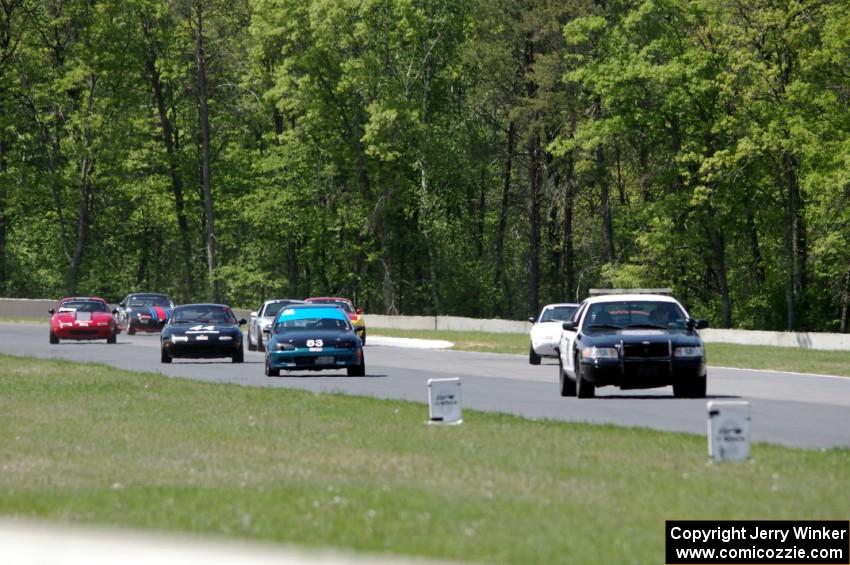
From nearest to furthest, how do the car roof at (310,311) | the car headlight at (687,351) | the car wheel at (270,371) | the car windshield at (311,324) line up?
the car headlight at (687,351)
the car wheel at (270,371)
the car windshield at (311,324)
the car roof at (310,311)

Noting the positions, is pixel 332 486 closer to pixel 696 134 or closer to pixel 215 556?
pixel 215 556

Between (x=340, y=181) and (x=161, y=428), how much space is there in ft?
235

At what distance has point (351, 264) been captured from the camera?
310 ft

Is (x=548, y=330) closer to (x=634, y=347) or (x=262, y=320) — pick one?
(x=262, y=320)

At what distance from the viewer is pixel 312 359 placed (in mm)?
35406

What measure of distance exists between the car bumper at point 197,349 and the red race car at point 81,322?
1427 centimetres

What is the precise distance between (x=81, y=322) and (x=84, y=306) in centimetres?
135

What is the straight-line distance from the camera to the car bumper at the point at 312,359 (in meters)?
35.3

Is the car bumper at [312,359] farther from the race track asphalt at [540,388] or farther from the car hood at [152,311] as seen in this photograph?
the car hood at [152,311]

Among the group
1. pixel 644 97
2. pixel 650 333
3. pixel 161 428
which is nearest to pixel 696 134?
pixel 644 97

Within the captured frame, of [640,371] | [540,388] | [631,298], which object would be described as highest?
[631,298]

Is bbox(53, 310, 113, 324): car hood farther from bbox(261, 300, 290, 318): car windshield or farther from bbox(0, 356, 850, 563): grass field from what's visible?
bbox(0, 356, 850, 563): grass field

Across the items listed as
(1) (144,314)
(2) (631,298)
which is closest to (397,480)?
(2) (631,298)

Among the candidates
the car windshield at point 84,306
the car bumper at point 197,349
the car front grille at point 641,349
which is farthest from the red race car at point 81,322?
the car front grille at point 641,349
